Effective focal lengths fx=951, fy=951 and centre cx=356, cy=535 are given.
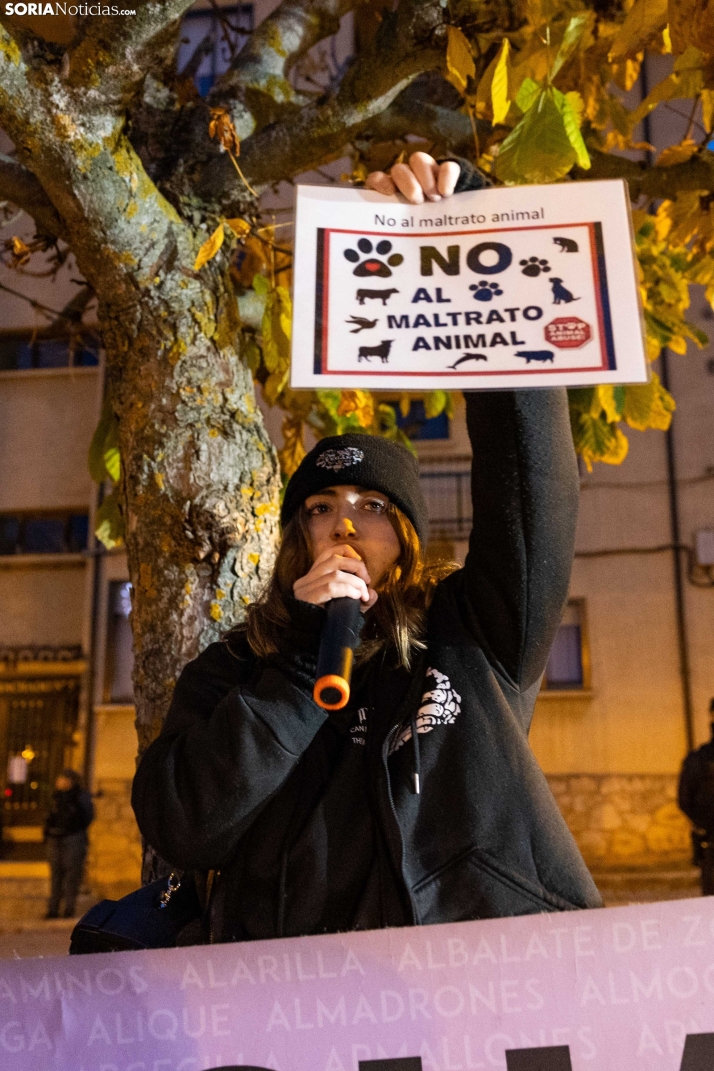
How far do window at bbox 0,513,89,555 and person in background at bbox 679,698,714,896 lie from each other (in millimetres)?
9706

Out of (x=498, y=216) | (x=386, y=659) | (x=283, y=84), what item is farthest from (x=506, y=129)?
(x=386, y=659)

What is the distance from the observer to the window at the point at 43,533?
13609mm

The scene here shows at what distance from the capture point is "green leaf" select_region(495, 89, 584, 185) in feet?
7.43

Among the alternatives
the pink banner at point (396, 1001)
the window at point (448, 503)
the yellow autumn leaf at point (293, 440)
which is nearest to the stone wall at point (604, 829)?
the window at point (448, 503)

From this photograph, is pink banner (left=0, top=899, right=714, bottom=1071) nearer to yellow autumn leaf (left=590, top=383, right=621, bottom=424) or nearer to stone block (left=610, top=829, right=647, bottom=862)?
yellow autumn leaf (left=590, top=383, right=621, bottom=424)

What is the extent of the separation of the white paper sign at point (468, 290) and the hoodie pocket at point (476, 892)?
79 centimetres

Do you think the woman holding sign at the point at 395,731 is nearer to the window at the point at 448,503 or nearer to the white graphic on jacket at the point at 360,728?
the white graphic on jacket at the point at 360,728

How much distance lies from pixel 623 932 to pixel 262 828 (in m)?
0.61

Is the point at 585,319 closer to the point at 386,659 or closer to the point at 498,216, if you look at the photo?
the point at 498,216

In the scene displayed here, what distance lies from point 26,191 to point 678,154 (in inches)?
86.6

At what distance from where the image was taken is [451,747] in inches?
64.0

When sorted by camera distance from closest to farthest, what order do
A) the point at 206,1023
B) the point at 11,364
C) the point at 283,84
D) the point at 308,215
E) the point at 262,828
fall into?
the point at 206,1023 → the point at 262,828 → the point at 308,215 → the point at 283,84 → the point at 11,364

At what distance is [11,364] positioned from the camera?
14203mm

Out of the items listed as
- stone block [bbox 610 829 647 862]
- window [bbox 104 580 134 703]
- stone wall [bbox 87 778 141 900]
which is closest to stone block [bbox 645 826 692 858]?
stone block [bbox 610 829 647 862]
